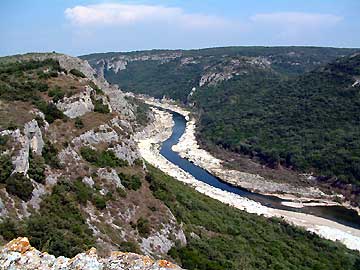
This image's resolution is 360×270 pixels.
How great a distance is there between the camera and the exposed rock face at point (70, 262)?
12484 millimetres

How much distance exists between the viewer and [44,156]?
43500 millimetres

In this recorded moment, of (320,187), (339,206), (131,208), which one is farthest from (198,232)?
(320,187)

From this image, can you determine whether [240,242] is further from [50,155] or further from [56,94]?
→ [56,94]

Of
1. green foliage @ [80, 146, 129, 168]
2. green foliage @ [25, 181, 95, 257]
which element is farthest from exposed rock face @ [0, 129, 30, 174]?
green foliage @ [80, 146, 129, 168]

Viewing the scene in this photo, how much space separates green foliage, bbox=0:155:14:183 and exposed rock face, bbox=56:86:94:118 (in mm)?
16624

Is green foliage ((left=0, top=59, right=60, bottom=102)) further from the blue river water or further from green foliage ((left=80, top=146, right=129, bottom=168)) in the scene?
the blue river water

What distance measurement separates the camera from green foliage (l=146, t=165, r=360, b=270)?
43.3 m

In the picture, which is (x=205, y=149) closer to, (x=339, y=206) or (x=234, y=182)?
(x=234, y=182)

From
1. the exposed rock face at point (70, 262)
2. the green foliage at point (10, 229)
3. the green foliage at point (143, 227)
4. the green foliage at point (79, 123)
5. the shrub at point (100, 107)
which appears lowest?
the green foliage at point (143, 227)

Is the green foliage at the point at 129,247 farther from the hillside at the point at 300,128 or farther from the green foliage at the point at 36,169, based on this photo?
the hillside at the point at 300,128

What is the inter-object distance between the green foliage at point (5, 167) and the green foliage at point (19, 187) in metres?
0.35

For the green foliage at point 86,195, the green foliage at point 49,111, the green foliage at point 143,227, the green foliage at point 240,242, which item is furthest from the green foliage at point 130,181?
the green foliage at point 49,111

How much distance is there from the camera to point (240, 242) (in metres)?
51.6

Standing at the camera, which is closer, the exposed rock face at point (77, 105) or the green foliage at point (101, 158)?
the green foliage at point (101, 158)
